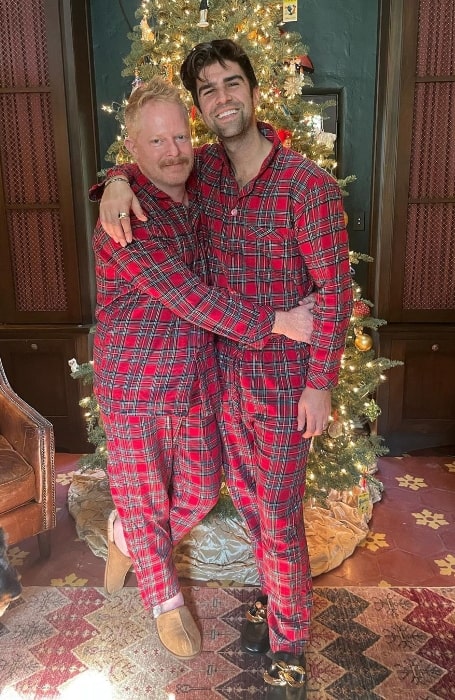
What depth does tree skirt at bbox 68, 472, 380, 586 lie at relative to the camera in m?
2.35

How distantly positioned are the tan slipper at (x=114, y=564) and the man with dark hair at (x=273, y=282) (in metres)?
0.56

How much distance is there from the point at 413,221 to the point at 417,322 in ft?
1.77

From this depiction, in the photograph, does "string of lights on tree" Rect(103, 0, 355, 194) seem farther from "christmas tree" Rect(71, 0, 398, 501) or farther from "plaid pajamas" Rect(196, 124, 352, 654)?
"plaid pajamas" Rect(196, 124, 352, 654)

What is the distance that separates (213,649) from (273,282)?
47.1 inches

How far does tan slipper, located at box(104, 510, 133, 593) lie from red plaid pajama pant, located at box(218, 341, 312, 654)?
1.79 feet

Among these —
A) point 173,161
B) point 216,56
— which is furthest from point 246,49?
point 173,161

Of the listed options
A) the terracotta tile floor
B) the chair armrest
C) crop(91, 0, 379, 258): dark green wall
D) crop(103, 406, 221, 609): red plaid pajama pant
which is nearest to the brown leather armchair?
the chair armrest

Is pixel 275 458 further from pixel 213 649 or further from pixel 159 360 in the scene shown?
pixel 213 649

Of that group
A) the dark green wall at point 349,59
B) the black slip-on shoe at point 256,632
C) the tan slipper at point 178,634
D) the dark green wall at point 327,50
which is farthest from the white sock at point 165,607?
the dark green wall at point 349,59

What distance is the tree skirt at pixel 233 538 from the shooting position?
2.35 meters

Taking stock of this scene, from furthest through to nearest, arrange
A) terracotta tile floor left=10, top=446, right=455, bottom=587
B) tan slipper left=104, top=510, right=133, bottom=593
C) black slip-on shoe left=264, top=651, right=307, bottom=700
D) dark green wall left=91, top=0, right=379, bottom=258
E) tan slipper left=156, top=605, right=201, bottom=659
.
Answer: dark green wall left=91, top=0, right=379, bottom=258 → terracotta tile floor left=10, top=446, right=455, bottom=587 → tan slipper left=104, top=510, right=133, bottom=593 → tan slipper left=156, top=605, right=201, bottom=659 → black slip-on shoe left=264, top=651, right=307, bottom=700

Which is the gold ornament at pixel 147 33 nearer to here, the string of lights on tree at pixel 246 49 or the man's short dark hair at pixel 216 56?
the string of lights on tree at pixel 246 49

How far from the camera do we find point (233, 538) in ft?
7.97

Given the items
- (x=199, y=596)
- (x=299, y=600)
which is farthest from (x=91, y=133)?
(x=299, y=600)
